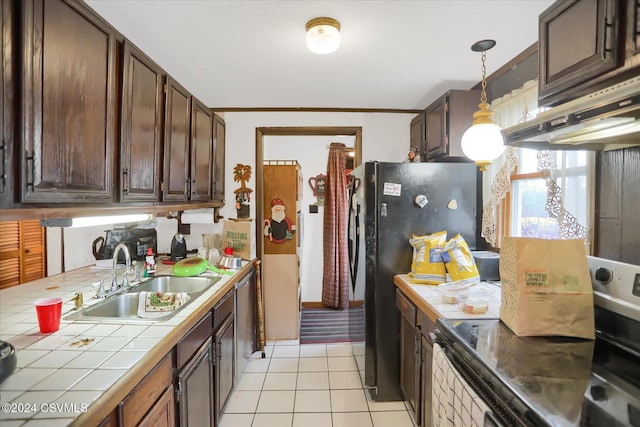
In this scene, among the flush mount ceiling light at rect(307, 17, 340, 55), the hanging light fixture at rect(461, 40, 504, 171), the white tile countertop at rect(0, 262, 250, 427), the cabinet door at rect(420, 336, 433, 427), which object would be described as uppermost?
the flush mount ceiling light at rect(307, 17, 340, 55)

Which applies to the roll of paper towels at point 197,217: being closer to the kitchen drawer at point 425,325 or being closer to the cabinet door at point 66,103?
the cabinet door at point 66,103

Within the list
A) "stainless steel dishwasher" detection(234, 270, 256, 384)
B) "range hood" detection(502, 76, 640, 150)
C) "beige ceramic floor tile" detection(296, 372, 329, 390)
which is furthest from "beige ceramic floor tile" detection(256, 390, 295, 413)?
"range hood" detection(502, 76, 640, 150)

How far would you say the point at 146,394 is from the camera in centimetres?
114

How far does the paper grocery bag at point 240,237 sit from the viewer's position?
2740mm

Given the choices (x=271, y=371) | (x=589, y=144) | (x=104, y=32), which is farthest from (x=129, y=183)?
(x=589, y=144)

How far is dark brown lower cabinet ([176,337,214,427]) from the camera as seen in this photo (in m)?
1.43

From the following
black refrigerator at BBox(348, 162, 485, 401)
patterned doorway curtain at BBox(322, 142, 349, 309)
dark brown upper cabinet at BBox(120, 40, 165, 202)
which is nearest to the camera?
dark brown upper cabinet at BBox(120, 40, 165, 202)

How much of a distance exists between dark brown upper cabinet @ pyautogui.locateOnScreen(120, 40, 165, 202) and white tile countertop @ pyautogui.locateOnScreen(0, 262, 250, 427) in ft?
2.04

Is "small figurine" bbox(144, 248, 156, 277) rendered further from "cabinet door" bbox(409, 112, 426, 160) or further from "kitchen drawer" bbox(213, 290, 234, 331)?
"cabinet door" bbox(409, 112, 426, 160)

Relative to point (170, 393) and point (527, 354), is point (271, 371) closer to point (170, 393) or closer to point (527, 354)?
point (170, 393)

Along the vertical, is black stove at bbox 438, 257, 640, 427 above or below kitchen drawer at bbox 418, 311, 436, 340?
above

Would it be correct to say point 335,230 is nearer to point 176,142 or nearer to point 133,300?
point 176,142

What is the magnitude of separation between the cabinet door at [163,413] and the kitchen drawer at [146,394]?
19 mm

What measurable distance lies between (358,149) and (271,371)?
2152mm
